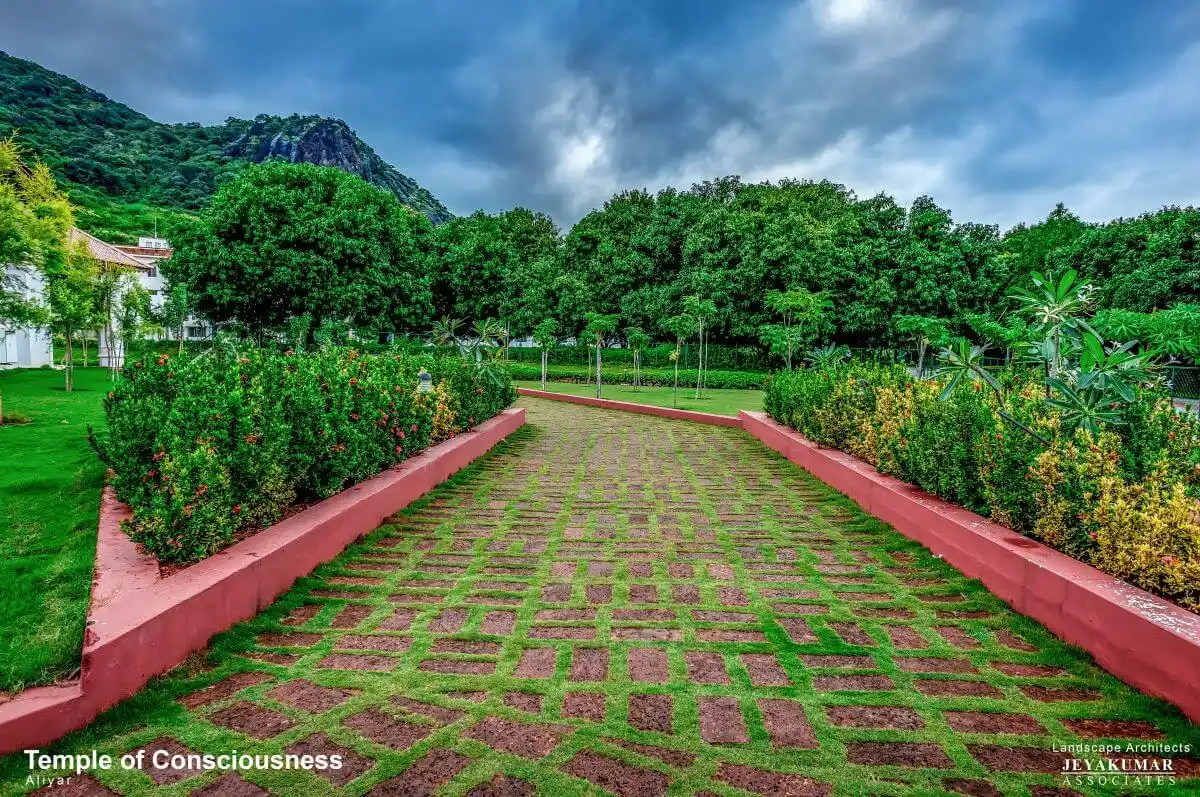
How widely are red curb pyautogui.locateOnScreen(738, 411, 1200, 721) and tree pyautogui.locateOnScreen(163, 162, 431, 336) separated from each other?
23.8 m

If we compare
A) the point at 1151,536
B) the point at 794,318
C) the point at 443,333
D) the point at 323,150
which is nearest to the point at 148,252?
the point at 443,333

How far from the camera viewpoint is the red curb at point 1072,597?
2.25m

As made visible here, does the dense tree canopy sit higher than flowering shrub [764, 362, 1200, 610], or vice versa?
the dense tree canopy

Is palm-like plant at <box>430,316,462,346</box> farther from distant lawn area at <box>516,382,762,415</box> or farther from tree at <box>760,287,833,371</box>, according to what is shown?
tree at <box>760,287,833,371</box>

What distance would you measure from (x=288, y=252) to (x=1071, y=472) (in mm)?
24892

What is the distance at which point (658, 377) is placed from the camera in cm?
2342

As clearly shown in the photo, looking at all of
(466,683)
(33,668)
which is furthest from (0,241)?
(466,683)

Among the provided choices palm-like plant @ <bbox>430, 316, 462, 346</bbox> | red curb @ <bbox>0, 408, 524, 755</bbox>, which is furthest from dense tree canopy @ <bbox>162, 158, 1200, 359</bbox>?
red curb @ <bbox>0, 408, 524, 755</bbox>

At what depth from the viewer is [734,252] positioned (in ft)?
90.4

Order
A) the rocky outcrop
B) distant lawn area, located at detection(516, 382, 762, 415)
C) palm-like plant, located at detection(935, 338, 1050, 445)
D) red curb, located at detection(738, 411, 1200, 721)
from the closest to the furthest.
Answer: red curb, located at detection(738, 411, 1200, 721)
palm-like plant, located at detection(935, 338, 1050, 445)
distant lawn area, located at detection(516, 382, 762, 415)
the rocky outcrop

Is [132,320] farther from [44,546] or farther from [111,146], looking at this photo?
[111,146]

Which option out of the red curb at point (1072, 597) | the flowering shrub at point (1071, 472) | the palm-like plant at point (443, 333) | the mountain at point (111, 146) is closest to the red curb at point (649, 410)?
the palm-like plant at point (443, 333)

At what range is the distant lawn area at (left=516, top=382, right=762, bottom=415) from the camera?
1525 centimetres

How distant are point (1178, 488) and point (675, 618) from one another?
243cm
